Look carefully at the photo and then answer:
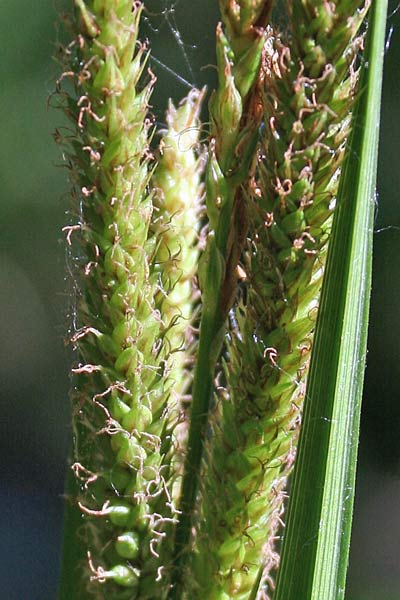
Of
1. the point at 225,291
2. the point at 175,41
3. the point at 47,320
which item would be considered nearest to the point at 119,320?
the point at 225,291

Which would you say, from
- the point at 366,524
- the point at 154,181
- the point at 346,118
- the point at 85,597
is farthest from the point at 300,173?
the point at 366,524

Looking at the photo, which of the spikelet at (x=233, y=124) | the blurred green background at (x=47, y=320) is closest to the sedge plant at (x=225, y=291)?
the spikelet at (x=233, y=124)

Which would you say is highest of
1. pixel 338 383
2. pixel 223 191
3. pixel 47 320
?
pixel 47 320

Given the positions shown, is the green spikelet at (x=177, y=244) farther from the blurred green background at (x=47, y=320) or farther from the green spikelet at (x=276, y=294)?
the blurred green background at (x=47, y=320)

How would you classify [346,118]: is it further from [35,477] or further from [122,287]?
[35,477]

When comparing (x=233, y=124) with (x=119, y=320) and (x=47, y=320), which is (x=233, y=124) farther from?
(x=47, y=320)

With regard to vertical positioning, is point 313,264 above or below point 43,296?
below
